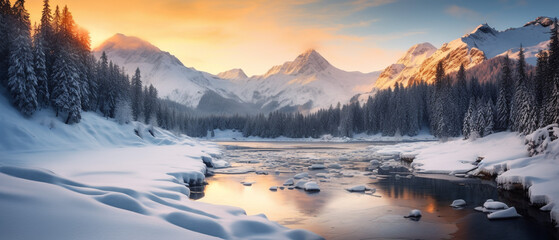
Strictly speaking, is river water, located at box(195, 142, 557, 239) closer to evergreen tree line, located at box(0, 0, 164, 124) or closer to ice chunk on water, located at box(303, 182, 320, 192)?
ice chunk on water, located at box(303, 182, 320, 192)

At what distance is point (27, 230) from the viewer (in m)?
5.63

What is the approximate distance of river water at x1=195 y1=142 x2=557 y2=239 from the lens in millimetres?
13594

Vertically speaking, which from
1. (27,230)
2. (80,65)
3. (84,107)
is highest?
(80,65)

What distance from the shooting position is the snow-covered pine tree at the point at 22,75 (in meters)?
37.4

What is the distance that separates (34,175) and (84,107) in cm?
5310

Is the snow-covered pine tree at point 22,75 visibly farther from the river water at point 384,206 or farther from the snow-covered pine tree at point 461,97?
the snow-covered pine tree at point 461,97

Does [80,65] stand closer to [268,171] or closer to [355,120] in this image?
[268,171]

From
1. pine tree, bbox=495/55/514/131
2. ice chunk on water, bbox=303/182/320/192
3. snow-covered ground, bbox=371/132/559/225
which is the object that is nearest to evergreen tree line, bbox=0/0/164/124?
ice chunk on water, bbox=303/182/320/192

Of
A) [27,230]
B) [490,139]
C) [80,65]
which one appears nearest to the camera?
[27,230]

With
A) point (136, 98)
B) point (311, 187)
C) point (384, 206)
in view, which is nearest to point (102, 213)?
point (384, 206)

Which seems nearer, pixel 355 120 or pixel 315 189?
pixel 315 189

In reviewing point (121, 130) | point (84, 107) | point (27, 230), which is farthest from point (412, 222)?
point (84, 107)

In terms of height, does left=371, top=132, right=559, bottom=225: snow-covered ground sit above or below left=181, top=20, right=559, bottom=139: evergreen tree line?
below

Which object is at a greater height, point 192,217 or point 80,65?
point 80,65
